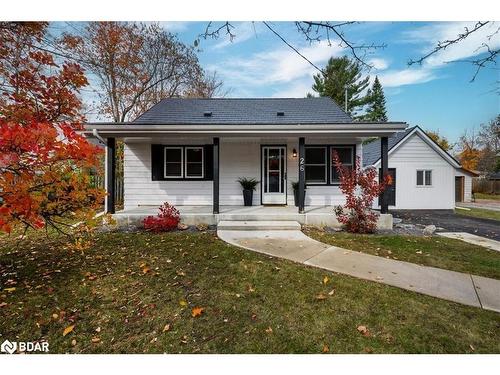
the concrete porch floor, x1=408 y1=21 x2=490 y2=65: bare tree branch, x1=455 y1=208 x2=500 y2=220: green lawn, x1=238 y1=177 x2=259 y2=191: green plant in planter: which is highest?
x1=408 y1=21 x2=490 y2=65: bare tree branch

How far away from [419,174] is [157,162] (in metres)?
11.2

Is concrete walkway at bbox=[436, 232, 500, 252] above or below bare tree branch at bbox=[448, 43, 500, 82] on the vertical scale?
below

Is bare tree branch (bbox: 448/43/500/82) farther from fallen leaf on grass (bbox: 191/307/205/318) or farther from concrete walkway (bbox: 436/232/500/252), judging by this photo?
fallen leaf on grass (bbox: 191/307/205/318)

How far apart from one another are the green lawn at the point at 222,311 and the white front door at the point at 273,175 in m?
4.26

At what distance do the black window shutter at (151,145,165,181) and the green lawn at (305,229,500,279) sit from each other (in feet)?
16.4

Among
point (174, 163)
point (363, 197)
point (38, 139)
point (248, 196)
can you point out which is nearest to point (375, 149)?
point (363, 197)

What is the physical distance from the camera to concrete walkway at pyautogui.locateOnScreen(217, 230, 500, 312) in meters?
3.03

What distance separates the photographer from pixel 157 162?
8000 millimetres

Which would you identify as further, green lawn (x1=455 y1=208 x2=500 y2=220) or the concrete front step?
green lawn (x1=455 y1=208 x2=500 y2=220)

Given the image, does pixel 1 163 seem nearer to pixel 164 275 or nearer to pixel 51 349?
pixel 51 349

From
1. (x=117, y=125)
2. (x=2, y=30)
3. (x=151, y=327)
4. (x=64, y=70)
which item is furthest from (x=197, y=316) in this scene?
(x=117, y=125)

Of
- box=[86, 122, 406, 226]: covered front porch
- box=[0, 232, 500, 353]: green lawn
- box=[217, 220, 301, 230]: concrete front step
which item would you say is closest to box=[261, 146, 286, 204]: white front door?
box=[86, 122, 406, 226]: covered front porch

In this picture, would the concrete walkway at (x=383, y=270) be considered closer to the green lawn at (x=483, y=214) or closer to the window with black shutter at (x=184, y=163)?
the window with black shutter at (x=184, y=163)

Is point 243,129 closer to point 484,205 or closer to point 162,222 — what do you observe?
point 162,222
